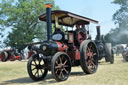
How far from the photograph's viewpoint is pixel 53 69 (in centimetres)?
568

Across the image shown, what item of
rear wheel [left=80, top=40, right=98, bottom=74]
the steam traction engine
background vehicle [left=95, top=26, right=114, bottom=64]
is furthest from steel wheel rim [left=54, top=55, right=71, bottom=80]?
background vehicle [left=95, top=26, right=114, bottom=64]

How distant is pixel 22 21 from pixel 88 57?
958 inches

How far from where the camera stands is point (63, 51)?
6875mm

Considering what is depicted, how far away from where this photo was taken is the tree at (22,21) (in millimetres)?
29297

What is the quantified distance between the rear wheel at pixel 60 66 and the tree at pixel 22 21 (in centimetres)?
2288

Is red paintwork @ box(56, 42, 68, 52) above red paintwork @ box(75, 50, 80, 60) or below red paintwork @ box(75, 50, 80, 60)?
above

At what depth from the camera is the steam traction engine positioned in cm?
625

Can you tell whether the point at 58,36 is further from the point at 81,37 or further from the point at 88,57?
the point at 88,57

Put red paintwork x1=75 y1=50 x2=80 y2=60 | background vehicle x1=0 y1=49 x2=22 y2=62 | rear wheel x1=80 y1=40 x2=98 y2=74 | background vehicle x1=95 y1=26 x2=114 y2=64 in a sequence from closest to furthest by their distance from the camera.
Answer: rear wheel x1=80 y1=40 x2=98 y2=74 → red paintwork x1=75 y1=50 x2=80 y2=60 → background vehicle x1=95 y1=26 x2=114 y2=64 → background vehicle x1=0 y1=49 x2=22 y2=62

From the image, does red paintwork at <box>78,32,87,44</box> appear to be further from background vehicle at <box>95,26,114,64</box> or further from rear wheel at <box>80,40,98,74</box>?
background vehicle at <box>95,26,114,64</box>

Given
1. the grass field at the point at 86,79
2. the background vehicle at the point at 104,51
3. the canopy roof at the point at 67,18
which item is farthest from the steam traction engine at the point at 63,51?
the background vehicle at the point at 104,51

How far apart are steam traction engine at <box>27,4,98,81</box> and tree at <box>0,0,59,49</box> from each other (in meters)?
21.8

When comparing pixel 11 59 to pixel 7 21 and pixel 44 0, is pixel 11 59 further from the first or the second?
pixel 44 0

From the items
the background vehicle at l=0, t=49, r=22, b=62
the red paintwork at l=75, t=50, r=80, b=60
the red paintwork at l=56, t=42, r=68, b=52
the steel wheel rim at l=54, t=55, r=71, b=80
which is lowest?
the background vehicle at l=0, t=49, r=22, b=62
